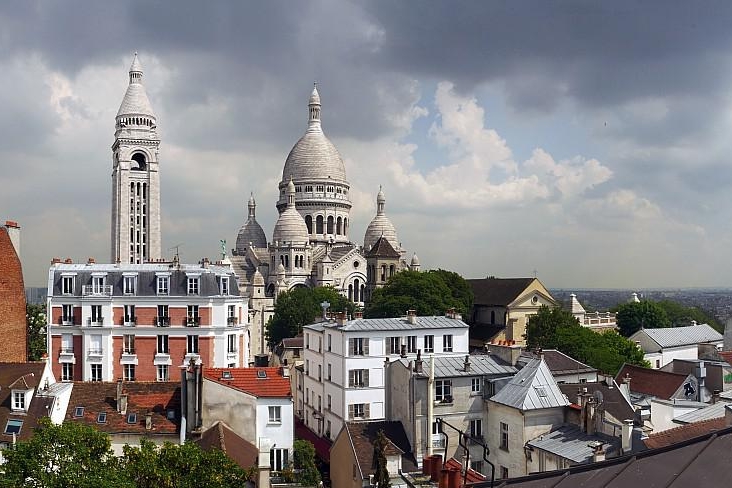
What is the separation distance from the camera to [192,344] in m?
50.4

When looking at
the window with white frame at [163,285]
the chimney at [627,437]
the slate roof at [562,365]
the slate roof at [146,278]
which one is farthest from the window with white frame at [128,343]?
the chimney at [627,437]

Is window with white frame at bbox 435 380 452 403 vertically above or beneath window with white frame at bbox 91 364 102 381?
above

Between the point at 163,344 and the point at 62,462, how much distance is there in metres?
30.3

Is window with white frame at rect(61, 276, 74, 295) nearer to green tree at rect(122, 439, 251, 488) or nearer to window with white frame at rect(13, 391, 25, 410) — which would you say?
Result: window with white frame at rect(13, 391, 25, 410)

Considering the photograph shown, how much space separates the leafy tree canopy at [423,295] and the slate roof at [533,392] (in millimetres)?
44180

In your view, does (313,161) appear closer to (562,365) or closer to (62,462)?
(562,365)

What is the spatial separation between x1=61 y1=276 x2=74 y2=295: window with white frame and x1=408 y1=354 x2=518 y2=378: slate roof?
90.5 feet

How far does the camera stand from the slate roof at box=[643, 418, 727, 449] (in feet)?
82.2

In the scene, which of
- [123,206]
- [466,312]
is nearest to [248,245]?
[123,206]

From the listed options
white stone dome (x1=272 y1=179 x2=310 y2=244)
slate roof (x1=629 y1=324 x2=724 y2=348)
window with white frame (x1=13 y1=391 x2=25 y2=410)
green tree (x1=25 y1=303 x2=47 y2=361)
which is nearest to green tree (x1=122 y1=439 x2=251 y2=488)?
window with white frame (x1=13 y1=391 x2=25 y2=410)

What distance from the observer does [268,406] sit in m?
30.9

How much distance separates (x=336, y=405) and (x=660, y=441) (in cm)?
2209

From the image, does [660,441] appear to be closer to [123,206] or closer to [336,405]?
[336,405]

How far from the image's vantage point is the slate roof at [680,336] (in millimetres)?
72750
